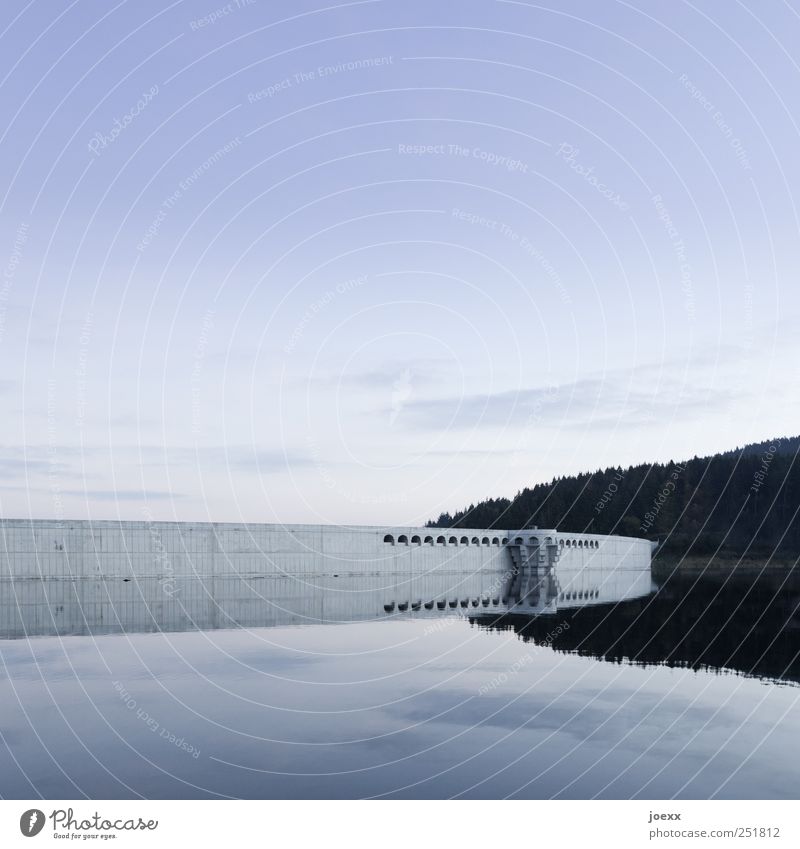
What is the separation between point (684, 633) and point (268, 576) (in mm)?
49845

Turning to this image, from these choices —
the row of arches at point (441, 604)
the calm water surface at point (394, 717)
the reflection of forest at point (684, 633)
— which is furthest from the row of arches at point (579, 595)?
the calm water surface at point (394, 717)

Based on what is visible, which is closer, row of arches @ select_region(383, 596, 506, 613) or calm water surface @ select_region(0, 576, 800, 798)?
calm water surface @ select_region(0, 576, 800, 798)

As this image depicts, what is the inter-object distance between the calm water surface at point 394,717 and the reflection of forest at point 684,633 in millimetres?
352

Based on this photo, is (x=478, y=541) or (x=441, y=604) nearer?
→ (x=441, y=604)

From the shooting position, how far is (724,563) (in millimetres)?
184750

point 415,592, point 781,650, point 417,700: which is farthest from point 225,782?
point 415,592

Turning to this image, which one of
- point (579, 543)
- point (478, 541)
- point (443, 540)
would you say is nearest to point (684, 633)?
point (443, 540)

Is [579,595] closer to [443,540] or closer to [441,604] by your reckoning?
[441,604]

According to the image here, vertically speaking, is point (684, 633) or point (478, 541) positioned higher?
point (478, 541)

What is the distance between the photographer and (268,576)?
90688 millimetres

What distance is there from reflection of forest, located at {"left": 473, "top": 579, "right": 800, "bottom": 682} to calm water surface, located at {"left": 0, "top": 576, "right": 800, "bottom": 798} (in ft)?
1.15

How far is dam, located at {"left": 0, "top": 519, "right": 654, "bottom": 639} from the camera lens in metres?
57.5

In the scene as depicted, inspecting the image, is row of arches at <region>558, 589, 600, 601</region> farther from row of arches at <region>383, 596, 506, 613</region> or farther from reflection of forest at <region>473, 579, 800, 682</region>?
row of arches at <region>383, 596, 506, 613</region>

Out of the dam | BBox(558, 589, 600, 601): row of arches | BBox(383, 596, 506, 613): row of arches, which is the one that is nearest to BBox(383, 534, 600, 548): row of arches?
the dam
